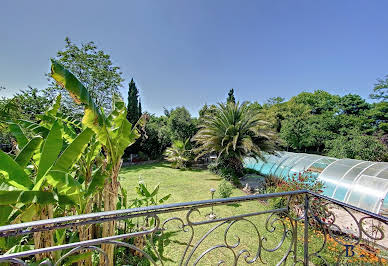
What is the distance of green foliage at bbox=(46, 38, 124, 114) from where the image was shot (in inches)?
576

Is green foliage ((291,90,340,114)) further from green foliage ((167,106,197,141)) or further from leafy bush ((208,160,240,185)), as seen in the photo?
leafy bush ((208,160,240,185))

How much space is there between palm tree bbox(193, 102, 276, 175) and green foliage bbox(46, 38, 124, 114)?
10271mm

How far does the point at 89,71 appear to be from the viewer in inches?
603

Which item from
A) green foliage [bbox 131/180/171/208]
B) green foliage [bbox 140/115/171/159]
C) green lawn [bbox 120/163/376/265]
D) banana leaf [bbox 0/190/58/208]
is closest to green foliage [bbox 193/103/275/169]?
green lawn [bbox 120/163/376/265]

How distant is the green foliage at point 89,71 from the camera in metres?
14.6

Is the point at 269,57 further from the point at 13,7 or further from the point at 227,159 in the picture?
the point at 13,7

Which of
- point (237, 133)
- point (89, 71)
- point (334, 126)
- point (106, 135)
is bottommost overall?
point (106, 135)

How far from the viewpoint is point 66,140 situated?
→ 2.71 metres

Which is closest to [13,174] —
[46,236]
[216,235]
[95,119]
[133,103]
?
[95,119]

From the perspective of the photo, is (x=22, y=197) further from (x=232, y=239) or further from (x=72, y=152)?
(x=232, y=239)

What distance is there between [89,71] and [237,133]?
15261 millimetres

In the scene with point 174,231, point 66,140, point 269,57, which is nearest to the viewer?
point 66,140

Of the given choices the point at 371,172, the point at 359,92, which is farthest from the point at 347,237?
the point at 359,92

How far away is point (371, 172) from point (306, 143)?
1483cm
